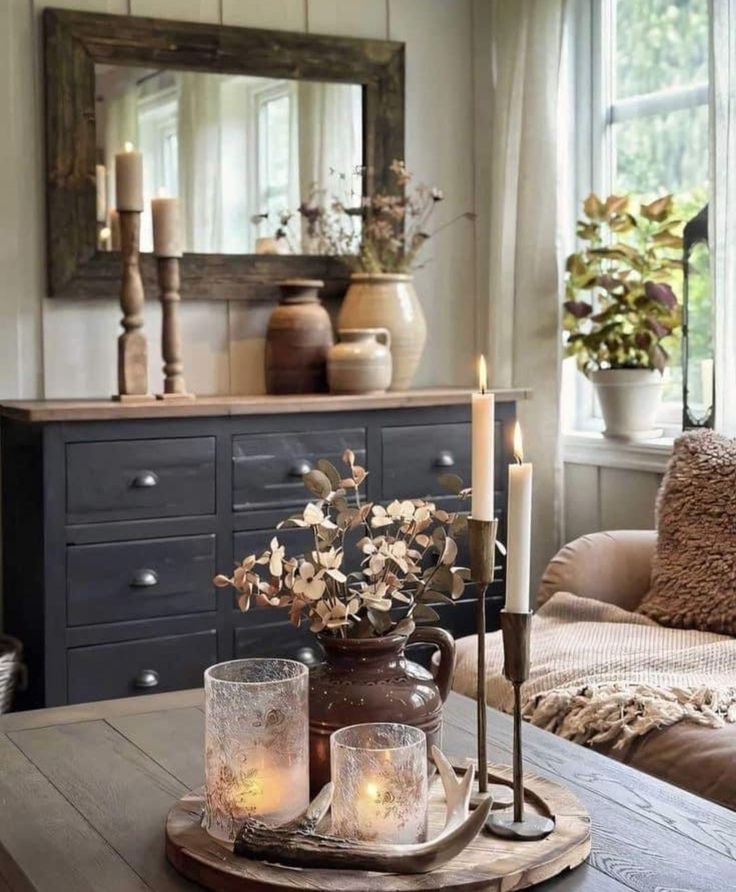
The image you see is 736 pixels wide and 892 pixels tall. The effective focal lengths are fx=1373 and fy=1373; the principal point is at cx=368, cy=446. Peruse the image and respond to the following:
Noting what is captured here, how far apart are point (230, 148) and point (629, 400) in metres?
1.28

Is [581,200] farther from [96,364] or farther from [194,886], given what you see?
[194,886]

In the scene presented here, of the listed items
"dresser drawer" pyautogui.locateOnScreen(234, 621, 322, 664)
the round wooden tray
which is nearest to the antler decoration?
the round wooden tray

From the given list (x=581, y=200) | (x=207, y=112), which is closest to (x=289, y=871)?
(x=207, y=112)

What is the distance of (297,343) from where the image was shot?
146 inches

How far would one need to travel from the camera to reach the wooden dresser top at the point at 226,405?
10.2 ft

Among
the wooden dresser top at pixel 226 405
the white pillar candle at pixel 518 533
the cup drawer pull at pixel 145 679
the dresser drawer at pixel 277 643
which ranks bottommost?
the cup drawer pull at pixel 145 679

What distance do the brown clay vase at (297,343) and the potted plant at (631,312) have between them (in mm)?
723

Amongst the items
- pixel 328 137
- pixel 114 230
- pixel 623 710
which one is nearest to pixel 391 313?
pixel 328 137

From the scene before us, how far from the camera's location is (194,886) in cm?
141

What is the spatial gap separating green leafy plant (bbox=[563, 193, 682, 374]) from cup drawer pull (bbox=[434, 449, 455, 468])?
20.1 inches

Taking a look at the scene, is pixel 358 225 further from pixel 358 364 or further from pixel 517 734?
pixel 517 734

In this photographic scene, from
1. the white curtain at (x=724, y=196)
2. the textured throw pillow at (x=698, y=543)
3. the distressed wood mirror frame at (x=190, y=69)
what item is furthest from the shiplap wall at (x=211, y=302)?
the textured throw pillow at (x=698, y=543)

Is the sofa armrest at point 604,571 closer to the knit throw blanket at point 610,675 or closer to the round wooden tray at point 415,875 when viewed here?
the knit throw blanket at point 610,675

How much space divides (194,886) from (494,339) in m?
2.77
